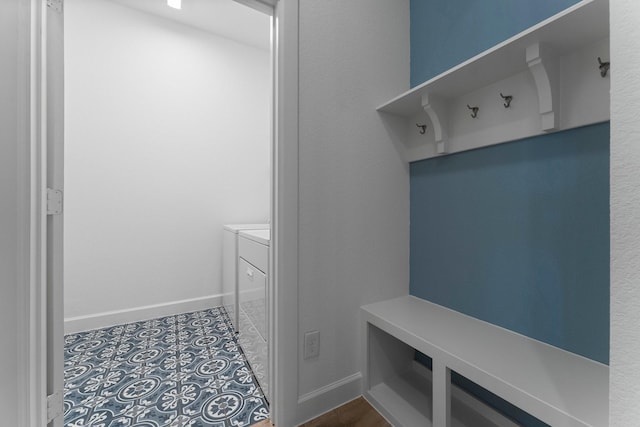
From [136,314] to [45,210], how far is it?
5.50ft

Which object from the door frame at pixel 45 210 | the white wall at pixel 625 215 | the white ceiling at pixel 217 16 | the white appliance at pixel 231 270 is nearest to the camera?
the white wall at pixel 625 215

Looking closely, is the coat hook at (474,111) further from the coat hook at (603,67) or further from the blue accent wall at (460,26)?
the coat hook at (603,67)

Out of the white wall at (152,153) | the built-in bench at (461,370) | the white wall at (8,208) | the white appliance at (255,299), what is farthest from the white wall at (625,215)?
the white wall at (152,153)

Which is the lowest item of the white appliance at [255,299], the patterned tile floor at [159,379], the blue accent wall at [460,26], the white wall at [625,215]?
the patterned tile floor at [159,379]

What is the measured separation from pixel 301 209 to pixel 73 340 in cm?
207

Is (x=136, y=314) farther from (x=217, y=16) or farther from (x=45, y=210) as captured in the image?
(x=217, y=16)

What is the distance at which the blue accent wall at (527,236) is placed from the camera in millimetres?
878

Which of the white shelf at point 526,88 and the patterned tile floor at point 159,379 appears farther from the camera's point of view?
the patterned tile floor at point 159,379

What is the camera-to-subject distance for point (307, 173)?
1193mm

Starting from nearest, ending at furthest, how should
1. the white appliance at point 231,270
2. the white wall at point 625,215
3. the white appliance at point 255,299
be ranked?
the white wall at point 625,215, the white appliance at point 255,299, the white appliance at point 231,270

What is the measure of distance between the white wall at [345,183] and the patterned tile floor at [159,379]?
0.40 m

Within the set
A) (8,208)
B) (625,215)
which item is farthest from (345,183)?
(8,208)

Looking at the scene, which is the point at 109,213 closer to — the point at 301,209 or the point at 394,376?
the point at 301,209

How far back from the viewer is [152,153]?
2.32 metres
